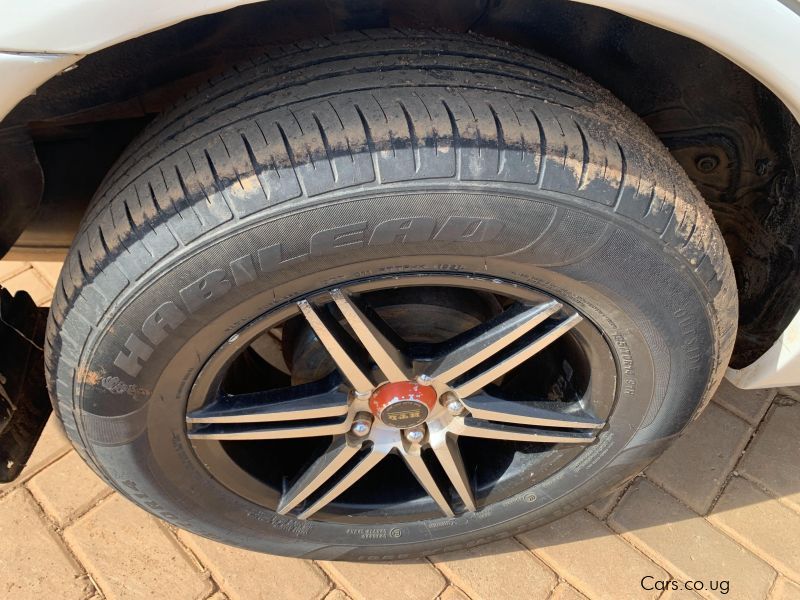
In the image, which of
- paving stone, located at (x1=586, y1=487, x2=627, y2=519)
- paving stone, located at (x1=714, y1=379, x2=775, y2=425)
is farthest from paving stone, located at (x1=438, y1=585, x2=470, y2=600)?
paving stone, located at (x1=714, y1=379, x2=775, y2=425)

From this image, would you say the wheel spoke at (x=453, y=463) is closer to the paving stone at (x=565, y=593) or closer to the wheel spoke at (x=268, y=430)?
the wheel spoke at (x=268, y=430)

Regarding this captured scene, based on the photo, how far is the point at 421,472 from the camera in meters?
1.70

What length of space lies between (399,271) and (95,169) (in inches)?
31.6

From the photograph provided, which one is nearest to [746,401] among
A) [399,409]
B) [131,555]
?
[399,409]

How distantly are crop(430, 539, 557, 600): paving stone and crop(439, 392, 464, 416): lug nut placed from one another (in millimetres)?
619

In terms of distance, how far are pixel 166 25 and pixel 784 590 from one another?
208cm

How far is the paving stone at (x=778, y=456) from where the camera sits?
217 cm

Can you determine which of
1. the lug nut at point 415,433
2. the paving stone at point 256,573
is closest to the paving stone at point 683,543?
the lug nut at point 415,433

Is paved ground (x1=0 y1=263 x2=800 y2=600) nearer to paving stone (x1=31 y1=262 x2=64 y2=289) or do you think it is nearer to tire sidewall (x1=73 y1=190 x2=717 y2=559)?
tire sidewall (x1=73 y1=190 x2=717 y2=559)

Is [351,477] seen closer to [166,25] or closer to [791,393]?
[166,25]

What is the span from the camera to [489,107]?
1197 mm

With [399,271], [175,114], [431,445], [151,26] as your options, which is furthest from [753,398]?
[151,26]

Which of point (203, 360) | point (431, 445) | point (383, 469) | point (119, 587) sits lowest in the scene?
point (119, 587)

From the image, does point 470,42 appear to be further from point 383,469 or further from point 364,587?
point 364,587
